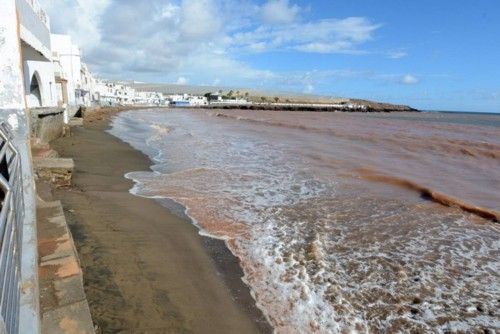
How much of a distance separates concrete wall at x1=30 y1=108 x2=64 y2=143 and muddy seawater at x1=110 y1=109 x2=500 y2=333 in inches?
129

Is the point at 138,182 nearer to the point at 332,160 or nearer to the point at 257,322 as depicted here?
the point at 257,322

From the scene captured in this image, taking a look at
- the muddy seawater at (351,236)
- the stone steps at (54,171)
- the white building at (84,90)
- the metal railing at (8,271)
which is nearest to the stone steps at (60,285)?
the metal railing at (8,271)

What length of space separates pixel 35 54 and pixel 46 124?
9.91 ft

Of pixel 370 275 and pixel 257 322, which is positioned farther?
pixel 370 275

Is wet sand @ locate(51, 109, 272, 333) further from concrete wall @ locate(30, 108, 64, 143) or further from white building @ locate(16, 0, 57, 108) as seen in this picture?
white building @ locate(16, 0, 57, 108)

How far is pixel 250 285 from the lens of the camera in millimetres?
4891

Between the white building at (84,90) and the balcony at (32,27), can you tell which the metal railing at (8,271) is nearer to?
the balcony at (32,27)

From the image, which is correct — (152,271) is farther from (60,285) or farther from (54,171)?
(54,171)

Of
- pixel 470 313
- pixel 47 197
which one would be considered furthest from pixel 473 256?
pixel 47 197

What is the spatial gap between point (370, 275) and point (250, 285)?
5.54ft

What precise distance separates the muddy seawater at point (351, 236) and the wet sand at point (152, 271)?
1.11 ft

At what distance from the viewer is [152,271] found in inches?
193

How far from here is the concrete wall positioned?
1148 centimetres

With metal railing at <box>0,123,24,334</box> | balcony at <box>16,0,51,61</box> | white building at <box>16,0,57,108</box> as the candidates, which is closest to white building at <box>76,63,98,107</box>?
white building at <box>16,0,57,108</box>
